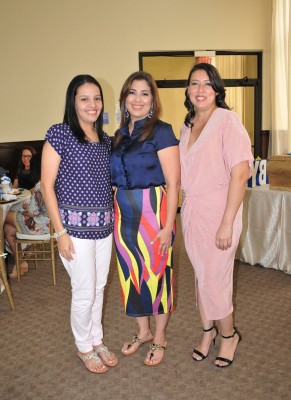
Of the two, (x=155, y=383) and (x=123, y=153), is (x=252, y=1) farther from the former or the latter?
(x=155, y=383)

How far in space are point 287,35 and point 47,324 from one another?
4823mm

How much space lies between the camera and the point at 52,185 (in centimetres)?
195

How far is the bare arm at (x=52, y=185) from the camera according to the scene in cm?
192

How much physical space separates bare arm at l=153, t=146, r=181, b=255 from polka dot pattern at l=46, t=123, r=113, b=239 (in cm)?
29

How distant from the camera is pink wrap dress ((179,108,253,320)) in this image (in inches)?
77.1

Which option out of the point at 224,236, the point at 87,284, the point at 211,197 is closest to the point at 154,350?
the point at 87,284

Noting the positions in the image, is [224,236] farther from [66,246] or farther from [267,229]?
[267,229]

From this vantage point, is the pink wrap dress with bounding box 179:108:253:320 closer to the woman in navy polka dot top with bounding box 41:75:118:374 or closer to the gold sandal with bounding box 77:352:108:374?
the woman in navy polka dot top with bounding box 41:75:118:374

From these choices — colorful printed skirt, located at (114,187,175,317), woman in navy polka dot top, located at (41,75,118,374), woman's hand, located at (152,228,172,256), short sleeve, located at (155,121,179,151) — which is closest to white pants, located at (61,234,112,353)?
woman in navy polka dot top, located at (41,75,118,374)

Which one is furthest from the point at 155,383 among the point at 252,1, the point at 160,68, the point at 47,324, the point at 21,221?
the point at 252,1

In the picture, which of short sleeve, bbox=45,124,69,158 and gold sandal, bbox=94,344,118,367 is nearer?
short sleeve, bbox=45,124,69,158

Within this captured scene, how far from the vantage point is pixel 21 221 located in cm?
362

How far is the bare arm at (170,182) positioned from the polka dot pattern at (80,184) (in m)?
0.29

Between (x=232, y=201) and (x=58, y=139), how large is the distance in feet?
2.82
